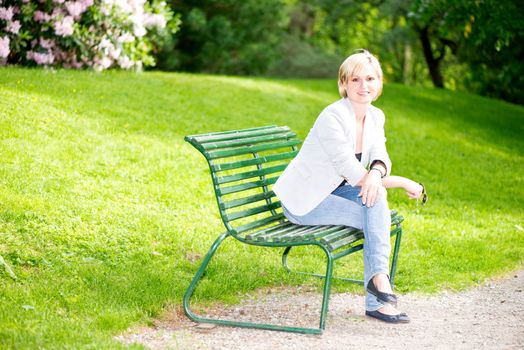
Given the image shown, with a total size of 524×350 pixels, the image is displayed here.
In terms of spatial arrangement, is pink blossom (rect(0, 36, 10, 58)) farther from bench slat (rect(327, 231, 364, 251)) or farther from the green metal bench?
bench slat (rect(327, 231, 364, 251))

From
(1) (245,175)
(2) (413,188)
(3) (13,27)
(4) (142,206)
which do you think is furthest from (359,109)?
(3) (13,27)

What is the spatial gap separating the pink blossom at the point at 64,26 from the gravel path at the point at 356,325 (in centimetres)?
692

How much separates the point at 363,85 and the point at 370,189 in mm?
716

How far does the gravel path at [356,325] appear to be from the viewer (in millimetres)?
4621

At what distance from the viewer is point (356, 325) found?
197 inches

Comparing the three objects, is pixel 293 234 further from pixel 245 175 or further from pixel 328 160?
pixel 245 175

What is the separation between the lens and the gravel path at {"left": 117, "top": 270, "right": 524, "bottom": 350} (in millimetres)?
4621

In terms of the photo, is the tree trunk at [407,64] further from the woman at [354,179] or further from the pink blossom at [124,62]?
the woman at [354,179]

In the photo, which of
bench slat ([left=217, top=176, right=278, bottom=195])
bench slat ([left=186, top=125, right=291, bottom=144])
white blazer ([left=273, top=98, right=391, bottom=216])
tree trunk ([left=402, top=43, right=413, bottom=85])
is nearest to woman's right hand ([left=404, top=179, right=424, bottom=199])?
white blazer ([left=273, top=98, right=391, bottom=216])

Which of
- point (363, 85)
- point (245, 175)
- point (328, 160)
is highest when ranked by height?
point (363, 85)

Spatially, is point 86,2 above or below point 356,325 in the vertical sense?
above

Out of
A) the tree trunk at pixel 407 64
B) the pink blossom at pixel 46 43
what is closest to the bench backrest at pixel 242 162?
the pink blossom at pixel 46 43

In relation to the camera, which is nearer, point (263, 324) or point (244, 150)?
point (263, 324)

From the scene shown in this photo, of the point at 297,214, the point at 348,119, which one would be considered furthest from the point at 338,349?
the point at 348,119
